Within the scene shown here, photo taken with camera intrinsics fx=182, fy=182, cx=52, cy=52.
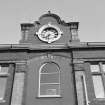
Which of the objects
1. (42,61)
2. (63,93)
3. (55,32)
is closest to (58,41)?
(55,32)

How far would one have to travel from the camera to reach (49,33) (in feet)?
52.1

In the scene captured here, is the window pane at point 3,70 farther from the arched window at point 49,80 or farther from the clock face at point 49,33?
the clock face at point 49,33

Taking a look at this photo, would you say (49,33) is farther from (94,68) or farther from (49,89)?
(49,89)

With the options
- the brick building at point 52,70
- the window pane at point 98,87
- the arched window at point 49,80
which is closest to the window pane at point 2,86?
the brick building at point 52,70

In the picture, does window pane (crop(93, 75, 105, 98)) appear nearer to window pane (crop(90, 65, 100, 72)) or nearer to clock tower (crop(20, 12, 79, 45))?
window pane (crop(90, 65, 100, 72))

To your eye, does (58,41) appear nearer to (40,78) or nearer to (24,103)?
(40,78)

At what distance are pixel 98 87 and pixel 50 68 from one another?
3839mm

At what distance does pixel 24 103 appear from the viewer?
1235cm

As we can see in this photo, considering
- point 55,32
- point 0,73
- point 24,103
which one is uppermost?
point 55,32

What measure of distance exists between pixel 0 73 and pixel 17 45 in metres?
2.62

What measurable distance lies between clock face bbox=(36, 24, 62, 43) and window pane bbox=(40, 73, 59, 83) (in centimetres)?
Answer: 308

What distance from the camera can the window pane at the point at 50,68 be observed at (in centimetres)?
1403

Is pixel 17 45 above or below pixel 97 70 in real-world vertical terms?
above

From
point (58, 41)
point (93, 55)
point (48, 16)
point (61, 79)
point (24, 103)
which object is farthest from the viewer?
point (48, 16)
